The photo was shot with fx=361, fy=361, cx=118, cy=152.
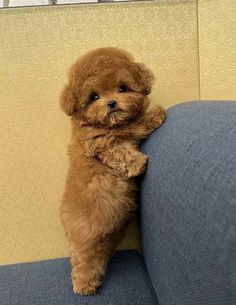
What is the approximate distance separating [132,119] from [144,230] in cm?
29

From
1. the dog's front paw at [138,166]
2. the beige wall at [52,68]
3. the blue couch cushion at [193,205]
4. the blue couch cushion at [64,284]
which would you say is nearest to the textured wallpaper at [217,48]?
the beige wall at [52,68]

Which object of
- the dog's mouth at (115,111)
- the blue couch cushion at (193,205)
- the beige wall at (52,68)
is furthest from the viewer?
the beige wall at (52,68)

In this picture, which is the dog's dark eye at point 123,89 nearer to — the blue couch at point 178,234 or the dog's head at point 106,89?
the dog's head at point 106,89

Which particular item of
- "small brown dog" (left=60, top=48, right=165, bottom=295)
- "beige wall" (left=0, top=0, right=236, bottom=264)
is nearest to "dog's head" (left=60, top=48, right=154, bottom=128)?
"small brown dog" (left=60, top=48, right=165, bottom=295)

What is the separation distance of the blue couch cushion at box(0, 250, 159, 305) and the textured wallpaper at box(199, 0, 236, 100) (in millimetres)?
558

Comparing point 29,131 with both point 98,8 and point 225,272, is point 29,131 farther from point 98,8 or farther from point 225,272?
point 225,272

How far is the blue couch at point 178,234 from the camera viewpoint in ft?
1.59

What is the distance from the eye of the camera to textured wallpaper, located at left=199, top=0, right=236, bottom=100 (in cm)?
107

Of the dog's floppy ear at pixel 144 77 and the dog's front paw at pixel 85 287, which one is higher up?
the dog's floppy ear at pixel 144 77

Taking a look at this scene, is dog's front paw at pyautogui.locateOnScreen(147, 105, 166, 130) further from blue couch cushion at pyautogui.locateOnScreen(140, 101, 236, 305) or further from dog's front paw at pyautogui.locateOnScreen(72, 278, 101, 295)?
dog's front paw at pyautogui.locateOnScreen(72, 278, 101, 295)

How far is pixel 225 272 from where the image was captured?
0.45 metres

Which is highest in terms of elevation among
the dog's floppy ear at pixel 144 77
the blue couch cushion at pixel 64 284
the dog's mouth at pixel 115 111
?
the dog's floppy ear at pixel 144 77

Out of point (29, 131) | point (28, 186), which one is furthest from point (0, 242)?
point (29, 131)

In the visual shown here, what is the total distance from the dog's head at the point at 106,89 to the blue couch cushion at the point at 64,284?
411 millimetres
